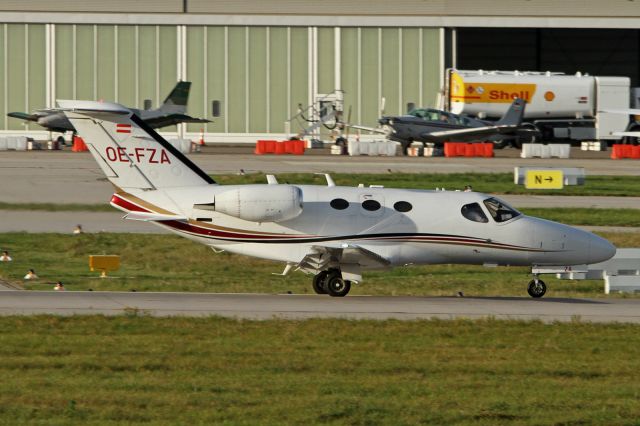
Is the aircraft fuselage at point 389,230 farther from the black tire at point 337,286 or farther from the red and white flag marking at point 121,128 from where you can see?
the red and white flag marking at point 121,128

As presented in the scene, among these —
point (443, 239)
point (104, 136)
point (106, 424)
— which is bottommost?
point (106, 424)

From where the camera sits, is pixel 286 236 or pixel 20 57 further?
pixel 20 57

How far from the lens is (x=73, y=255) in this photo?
36625mm

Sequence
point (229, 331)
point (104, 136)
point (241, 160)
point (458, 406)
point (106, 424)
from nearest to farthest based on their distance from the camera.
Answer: point (106, 424)
point (458, 406)
point (229, 331)
point (104, 136)
point (241, 160)

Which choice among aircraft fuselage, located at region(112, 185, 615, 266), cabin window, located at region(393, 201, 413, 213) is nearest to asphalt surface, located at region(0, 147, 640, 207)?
aircraft fuselage, located at region(112, 185, 615, 266)

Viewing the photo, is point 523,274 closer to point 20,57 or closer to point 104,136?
point 104,136

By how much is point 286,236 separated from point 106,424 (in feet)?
42.8

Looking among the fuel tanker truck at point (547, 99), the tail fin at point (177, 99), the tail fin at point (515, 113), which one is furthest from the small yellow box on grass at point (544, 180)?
the tail fin at point (177, 99)

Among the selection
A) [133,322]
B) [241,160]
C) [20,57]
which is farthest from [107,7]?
[133,322]

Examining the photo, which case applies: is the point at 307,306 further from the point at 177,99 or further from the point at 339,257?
the point at 177,99

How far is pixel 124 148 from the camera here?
2833 centimetres

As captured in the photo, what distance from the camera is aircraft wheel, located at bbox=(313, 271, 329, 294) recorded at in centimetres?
2898

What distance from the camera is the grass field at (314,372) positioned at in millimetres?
16578

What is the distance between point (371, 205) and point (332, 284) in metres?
2.12
